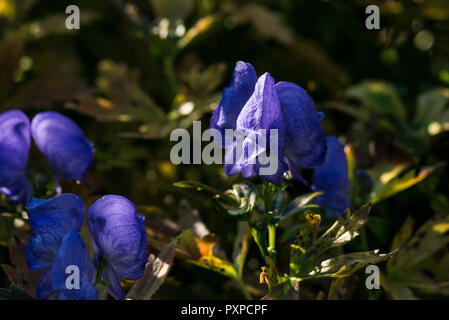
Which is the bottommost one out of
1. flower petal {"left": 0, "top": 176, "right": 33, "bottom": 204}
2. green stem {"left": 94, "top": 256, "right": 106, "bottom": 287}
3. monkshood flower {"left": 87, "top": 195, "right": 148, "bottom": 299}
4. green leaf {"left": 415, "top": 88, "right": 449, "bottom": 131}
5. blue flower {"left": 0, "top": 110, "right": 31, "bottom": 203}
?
green stem {"left": 94, "top": 256, "right": 106, "bottom": 287}

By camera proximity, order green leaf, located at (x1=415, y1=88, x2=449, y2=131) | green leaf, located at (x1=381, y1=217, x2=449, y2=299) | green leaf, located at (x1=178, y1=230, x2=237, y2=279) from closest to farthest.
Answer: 1. green leaf, located at (x1=178, y1=230, x2=237, y2=279)
2. green leaf, located at (x1=381, y1=217, x2=449, y2=299)
3. green leaf, located at (x1=415, y1=88, x2=449, y2=131)

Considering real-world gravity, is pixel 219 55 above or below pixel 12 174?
above

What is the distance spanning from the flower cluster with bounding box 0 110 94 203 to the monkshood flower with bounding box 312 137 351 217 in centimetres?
42

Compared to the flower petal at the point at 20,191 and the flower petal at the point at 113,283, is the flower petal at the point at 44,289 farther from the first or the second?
the flower petal at the point at 20,191

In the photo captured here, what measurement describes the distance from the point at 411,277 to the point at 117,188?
68 cm

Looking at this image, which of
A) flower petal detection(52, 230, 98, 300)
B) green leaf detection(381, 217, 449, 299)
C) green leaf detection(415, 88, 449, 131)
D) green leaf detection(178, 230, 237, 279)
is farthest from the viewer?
green leaf detection(415, 88, 449, 131)

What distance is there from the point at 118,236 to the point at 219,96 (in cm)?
59

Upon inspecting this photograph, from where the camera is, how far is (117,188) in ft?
4.34

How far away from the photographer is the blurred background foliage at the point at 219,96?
102cm

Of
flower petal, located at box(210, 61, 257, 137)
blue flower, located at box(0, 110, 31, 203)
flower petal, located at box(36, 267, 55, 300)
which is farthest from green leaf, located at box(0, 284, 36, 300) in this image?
flower petal, located at box(210, 61, 257, 137)

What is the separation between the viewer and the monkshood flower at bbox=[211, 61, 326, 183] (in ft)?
2.45

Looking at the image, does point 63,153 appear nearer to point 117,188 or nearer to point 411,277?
point 117,188

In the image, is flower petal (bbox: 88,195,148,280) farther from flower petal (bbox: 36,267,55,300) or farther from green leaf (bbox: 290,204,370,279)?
green leaf (bbox: 290,204,370,279)
